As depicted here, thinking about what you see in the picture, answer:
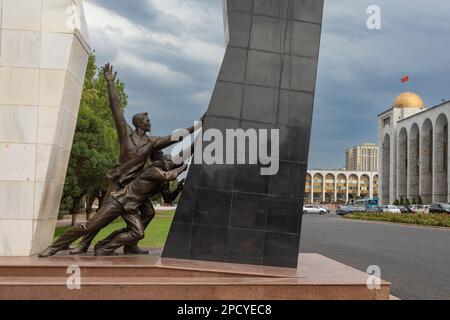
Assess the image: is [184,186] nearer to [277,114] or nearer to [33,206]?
[277,114]

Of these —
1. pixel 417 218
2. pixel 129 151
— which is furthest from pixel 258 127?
pixel 417 218

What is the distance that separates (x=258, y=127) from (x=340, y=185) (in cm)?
11644

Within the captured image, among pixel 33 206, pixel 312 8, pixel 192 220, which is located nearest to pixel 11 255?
pixel 33 206

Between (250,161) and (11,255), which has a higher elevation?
(250,161)

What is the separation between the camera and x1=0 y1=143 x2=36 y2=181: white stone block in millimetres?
8266

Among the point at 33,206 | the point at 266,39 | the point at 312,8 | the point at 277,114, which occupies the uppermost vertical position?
the point at 312,8

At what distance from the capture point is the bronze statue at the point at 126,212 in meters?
7.85

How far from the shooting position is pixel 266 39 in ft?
26.8

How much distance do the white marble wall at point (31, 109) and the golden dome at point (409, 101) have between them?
227 ft

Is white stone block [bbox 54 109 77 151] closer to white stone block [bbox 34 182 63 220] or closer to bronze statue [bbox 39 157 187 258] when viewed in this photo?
white stone block [bbox 34 182 63 220]

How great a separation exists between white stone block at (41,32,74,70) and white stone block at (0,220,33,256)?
2776 millimetres

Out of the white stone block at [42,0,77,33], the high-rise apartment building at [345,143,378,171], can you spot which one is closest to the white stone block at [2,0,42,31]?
the white stone block at [42,0,77,33]

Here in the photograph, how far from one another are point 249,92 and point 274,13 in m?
1.43

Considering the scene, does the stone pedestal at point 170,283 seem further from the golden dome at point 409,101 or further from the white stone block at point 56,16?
the golden dome at point 409,101
